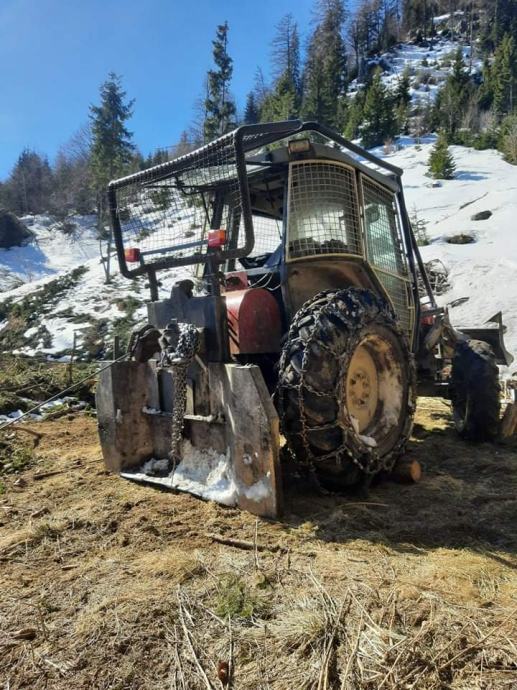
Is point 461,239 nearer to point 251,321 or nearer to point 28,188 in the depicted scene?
point 251,321

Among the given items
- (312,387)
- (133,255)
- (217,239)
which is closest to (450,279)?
(133,255)

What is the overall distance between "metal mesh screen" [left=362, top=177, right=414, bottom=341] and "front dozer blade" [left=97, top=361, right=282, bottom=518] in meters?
1.70

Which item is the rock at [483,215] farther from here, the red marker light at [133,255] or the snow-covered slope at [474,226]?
the red marker light at [133,255]

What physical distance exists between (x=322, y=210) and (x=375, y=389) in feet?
4.49

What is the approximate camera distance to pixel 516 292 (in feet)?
37.5

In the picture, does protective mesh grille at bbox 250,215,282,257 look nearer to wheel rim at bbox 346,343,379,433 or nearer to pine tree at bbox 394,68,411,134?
wheel rim at bbox 346,343,379,433

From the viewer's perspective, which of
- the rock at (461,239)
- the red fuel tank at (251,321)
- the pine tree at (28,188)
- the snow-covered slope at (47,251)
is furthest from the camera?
the pine tree at (28,188)

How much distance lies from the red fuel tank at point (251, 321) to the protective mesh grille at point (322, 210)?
402mm

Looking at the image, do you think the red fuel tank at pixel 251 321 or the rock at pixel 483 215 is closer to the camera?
the red fuel tank at pixel 251 321

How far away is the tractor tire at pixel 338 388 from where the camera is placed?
307 centimetres

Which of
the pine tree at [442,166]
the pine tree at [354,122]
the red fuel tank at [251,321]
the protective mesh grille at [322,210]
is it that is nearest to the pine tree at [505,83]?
the pine tree at [354,122]

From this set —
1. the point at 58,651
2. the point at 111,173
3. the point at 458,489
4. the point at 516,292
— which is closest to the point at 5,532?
the point at 58,651

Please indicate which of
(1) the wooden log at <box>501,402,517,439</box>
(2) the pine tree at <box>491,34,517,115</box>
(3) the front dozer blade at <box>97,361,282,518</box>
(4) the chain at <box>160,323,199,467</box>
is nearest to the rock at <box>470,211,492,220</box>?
(1) the wooden log at <box>501,402,517,439</box>

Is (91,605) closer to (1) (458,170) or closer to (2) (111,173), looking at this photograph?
(1) (458,170)
